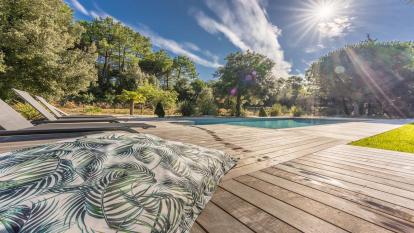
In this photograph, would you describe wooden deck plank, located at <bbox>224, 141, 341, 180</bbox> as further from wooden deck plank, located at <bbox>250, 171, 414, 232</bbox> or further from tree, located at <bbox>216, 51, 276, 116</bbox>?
tree, located at <bbox>216, 51, 276, 116</bbox>

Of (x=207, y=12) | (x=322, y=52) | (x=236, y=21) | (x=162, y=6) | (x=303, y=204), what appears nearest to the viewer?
(x=303, y=204)

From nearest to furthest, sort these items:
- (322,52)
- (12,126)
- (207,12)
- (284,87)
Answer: (12,126)
(207,12)
(322,52)
(284,87)

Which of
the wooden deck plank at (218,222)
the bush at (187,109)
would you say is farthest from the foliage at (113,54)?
the wooden deck plank at (218,222)

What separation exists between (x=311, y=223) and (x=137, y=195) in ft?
3.30

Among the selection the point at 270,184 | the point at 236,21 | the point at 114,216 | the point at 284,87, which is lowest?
the point at 270,184

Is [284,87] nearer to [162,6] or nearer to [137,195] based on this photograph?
[162,6]

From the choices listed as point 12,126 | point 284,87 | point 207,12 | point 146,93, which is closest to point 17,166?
point 12,126

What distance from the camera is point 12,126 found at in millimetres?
2646

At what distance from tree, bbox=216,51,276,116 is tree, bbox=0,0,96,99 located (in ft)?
38.7

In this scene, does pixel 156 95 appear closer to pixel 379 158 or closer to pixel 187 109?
pixel 187 109

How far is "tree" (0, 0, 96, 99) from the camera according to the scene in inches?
264

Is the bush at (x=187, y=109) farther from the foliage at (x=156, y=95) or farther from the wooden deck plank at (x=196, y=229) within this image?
the wooden deck plank at (x=196, y=229)

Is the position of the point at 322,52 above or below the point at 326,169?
above

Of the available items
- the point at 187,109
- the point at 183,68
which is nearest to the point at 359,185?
the point at 187,109
